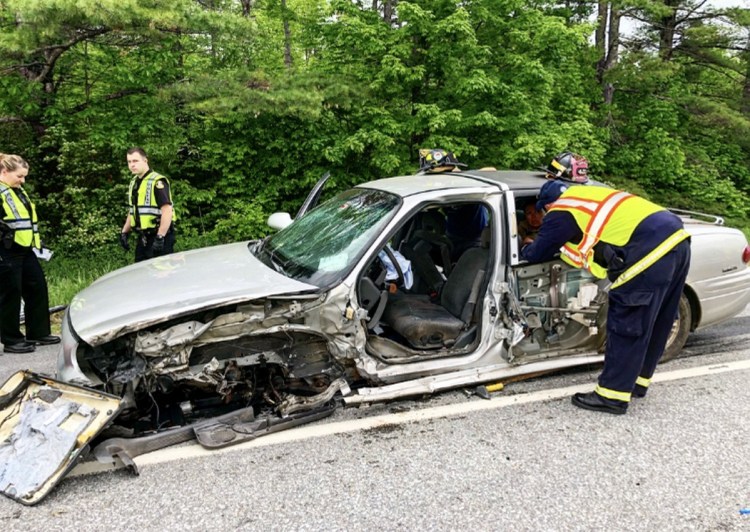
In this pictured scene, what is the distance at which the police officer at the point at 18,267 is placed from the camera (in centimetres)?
463

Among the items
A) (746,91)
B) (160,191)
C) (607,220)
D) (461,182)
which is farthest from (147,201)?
(746,91)

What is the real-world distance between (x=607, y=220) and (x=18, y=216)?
4804mm

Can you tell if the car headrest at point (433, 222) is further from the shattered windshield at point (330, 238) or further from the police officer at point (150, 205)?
the police officer at point (150, 205)

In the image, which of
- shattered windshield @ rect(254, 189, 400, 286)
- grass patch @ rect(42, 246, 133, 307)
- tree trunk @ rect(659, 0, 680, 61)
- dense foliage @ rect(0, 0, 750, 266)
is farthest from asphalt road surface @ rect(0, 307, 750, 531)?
tree trunk @ rect(659, 0, 680, 61)

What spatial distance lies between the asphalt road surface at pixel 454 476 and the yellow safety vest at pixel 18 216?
9.57 feet

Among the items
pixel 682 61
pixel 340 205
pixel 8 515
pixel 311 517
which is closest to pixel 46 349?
pixel 8 515

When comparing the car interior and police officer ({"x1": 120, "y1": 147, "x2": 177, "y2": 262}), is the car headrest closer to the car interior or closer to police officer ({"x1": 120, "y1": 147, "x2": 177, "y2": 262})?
the car interior

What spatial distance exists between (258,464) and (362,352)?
0.90m

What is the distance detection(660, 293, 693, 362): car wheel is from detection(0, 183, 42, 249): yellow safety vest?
5524 mm

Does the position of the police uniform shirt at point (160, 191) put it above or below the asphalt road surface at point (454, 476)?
above

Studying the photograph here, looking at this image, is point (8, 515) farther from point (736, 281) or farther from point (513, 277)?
point (736, 281)

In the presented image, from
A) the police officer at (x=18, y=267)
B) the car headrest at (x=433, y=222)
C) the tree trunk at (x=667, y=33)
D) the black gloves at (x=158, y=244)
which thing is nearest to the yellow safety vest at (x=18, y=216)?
the police officer at (x=18, y=267)

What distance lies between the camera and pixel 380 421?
10.7 ft

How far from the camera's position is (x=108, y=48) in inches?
312
